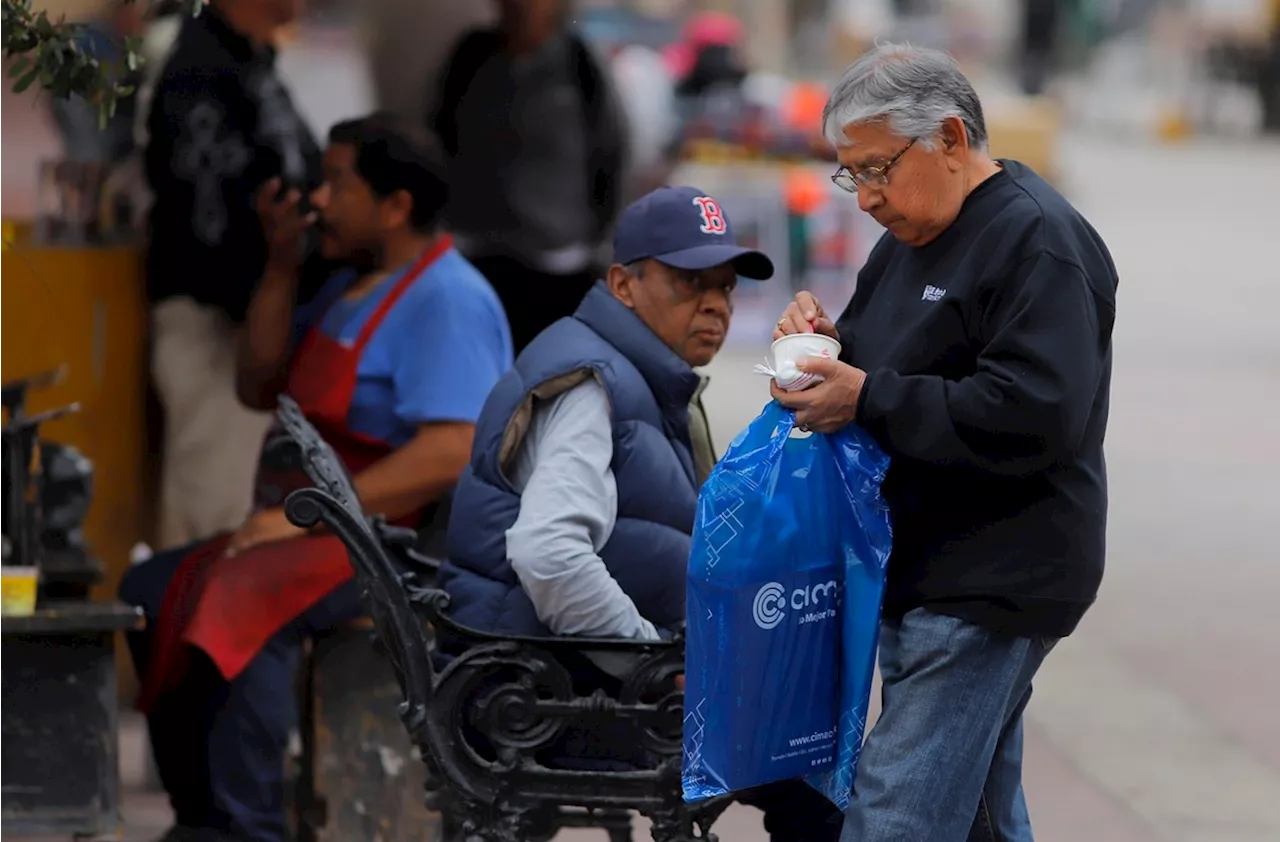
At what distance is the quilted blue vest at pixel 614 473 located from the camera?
373 cm

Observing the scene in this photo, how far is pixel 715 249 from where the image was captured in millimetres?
3787

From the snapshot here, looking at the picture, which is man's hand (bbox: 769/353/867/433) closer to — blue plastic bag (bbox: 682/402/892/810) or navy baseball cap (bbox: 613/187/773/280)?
blue plastic bag (bbox: 682/402/892/810)

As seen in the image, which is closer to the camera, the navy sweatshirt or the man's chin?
the navy sweatshirt

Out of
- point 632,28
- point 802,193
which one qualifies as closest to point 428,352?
point 802,193

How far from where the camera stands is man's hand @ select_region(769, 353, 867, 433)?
3.15 metres

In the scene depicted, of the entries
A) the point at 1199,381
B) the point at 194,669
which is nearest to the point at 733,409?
the point at 1199,381

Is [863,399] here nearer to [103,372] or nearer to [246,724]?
[246,724]

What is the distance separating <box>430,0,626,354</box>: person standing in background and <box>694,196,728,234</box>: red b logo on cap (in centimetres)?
313

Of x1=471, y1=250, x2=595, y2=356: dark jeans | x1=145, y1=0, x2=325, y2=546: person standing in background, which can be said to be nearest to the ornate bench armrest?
x1=145, y1=0, x2=325, y2=546: person standing in background

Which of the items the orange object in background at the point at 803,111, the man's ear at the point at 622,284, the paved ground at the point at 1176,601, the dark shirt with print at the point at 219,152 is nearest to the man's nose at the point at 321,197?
→ the dark shirt with print at the point at 219,152

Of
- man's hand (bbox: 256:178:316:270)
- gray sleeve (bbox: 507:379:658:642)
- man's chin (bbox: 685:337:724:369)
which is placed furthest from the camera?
man's hand (bbox: 256:178:316:270)

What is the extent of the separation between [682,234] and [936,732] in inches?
42.9

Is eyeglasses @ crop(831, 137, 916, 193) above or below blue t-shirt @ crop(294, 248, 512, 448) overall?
above

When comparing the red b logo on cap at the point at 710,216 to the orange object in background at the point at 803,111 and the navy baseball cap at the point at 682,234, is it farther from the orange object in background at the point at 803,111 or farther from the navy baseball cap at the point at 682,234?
the orange object in background at the point at 803,111
